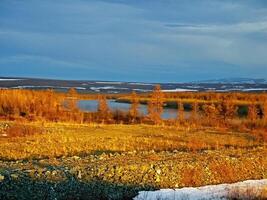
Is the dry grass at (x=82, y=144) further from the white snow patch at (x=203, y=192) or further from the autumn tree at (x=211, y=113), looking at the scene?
the autumn tree at (x=211, y=113)

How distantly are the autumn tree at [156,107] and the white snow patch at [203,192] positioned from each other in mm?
33473

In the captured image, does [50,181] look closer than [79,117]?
Yes

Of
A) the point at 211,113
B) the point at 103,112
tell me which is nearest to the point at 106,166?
the point at 211,113

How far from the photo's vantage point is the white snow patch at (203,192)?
14180 mm

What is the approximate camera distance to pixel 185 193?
14.7 m

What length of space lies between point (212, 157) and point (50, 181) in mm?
6520

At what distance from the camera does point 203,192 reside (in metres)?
15.0

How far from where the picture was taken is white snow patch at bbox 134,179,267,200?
1418cm

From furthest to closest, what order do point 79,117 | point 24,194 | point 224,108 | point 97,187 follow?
1. point 224,108
2. point 79,117
3. point 97,187
4. point 24,194

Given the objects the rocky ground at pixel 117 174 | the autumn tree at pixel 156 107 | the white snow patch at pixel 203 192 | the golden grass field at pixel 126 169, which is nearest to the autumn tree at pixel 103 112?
the autumn tree at pixel 156 107

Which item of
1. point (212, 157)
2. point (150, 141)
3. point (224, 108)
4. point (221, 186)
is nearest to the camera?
point (221, 186)

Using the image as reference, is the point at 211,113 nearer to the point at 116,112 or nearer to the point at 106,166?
the point at 116,112

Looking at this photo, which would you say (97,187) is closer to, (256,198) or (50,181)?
(50,181)

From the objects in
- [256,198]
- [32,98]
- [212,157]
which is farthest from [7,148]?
[32,98]
